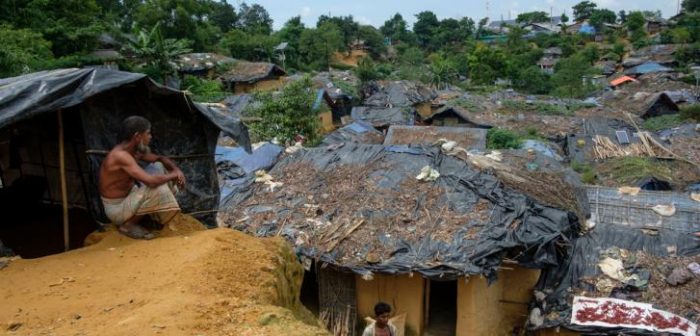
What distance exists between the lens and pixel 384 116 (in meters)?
28.5

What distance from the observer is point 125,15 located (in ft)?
130

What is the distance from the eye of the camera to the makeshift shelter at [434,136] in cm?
2056

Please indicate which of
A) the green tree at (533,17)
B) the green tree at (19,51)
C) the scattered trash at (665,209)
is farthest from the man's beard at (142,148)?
the green tree at (533,17)

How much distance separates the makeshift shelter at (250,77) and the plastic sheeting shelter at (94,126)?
28205 mm

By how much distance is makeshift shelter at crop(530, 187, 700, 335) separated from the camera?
7797mm

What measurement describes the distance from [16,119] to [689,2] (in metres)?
79.8

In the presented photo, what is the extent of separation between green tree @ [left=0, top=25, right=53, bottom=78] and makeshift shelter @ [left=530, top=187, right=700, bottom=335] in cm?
1426

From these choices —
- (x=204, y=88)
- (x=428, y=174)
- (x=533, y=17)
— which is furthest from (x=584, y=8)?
(x=428, y=174)

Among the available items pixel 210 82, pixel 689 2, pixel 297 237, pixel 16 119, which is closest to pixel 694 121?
pixel 297 237

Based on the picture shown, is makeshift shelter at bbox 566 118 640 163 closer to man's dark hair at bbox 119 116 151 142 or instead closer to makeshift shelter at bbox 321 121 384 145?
makeshift shelter at bbox 321 121 384 145

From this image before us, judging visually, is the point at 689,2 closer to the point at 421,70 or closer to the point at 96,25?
the point at 421,70

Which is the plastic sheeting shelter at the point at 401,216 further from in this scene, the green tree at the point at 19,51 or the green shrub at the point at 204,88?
the green shrub at the point at 204,88

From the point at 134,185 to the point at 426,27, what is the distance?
6691 centimetres

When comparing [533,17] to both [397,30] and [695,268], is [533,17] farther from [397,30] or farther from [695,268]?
[695,268]
